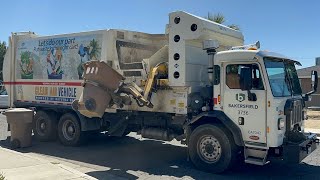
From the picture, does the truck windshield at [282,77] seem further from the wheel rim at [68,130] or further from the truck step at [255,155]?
the wheel rim at [68,130]

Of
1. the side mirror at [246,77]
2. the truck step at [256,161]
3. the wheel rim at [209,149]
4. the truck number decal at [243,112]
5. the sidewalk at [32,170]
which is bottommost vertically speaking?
the sidewalk at [32,170]

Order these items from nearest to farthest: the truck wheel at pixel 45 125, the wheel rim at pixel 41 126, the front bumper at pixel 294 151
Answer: the front bumper at pixel 294 151
the truck wheel at pixel 45 125
the wheel rim at pixel 41 126

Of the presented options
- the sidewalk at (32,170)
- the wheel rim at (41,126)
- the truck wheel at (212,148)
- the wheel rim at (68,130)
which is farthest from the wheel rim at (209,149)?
the wheel rim at (41,126)

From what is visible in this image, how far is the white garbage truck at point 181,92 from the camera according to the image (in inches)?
280

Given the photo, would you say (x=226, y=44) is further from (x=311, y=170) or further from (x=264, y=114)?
(x=311, y=170)

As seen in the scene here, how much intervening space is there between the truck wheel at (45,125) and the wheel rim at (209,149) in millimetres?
5515

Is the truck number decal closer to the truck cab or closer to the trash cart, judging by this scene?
the truck cab

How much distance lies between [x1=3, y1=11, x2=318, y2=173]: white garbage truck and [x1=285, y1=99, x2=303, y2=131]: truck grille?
0.02m

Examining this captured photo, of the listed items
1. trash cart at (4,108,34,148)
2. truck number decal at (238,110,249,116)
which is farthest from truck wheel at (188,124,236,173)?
trash cart at (4,108,34,148)

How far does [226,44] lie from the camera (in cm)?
929

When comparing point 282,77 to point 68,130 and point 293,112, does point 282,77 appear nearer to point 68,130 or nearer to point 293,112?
point 293,112

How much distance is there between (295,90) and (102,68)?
440 centimetres

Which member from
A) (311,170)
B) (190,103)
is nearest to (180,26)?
(190,103)

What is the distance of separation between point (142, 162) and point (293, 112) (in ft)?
12.0
